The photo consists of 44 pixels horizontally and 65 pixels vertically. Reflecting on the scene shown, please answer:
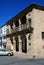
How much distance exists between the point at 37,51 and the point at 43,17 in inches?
247

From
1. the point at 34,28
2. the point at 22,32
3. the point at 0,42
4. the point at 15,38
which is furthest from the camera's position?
the point at 0,42

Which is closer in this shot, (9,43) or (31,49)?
(31,49)

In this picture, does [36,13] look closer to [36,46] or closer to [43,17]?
[43,17]

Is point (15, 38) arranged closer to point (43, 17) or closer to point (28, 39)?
point (28, 39)

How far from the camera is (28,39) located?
3119 centimetres

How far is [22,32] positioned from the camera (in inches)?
1326

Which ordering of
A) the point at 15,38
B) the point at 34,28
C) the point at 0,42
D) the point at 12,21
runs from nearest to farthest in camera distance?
the point at 34,28
the point at 15,38
the point at 12,21
the point at 0,42

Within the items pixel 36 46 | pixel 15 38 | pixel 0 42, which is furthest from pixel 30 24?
pixel 0 42

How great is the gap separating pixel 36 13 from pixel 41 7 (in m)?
1.48

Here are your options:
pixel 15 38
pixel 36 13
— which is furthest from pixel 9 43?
pixel 36 13

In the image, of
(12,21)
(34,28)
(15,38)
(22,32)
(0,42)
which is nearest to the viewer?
(34,28)

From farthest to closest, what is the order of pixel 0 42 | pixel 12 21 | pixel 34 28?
pixel 0 42, pixel 12 21, pixel 34 28

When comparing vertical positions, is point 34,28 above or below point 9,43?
above

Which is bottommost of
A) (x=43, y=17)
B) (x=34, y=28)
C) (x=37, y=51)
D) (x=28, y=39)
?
(x=37, y=51)
